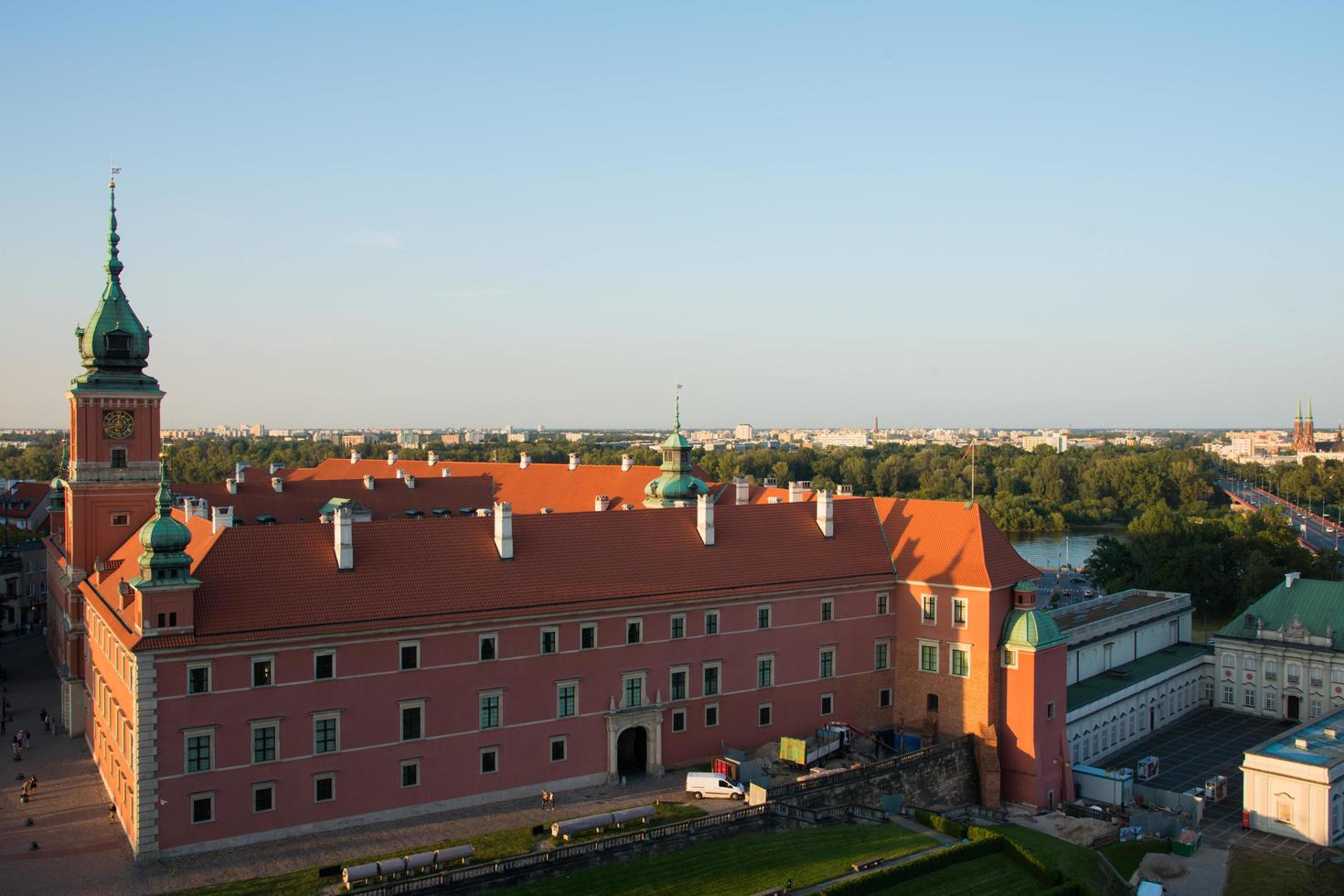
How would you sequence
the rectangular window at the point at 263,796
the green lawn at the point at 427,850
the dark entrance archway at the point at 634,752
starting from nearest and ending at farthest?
the green lawn at the point at 427,850 → the rectangular window at the point at 263,796 → the dark entrance archway at the point at 634,752

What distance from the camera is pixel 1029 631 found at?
45875 millimetres

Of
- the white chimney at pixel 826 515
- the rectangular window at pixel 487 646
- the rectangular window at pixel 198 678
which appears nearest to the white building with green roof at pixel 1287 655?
the white chimney at pixel 826 515

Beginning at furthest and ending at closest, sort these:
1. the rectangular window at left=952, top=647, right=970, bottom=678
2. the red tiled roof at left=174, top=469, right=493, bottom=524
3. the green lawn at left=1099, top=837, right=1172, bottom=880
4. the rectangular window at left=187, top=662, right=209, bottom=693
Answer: the red tiled roof at left=174, top=469, right=493, bottom=524 < the rectangular window at left=952, top=647, right=970, bottom=678 < the green lawn at left=1099, top=837, right=1172, bottom=880 < the rectangular window at left=187, top=662, right=209, bottom=693

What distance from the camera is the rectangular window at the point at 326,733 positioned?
3588cm

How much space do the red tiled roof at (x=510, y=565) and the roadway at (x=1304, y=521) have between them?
70.3 meters

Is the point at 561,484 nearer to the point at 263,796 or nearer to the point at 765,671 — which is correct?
the point at 765,671

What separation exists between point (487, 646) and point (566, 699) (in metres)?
3.79

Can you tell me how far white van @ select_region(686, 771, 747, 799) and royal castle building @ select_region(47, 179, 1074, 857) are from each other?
275cm

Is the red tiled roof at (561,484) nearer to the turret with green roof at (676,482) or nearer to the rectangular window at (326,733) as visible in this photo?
the turret with green roof at (676,482)

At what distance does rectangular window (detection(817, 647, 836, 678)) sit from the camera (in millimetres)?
47469

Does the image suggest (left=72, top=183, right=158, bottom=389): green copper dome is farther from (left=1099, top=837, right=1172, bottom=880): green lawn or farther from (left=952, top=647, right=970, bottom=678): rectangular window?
(left=1099, top=837, right=1172, bottom=880): green lawn

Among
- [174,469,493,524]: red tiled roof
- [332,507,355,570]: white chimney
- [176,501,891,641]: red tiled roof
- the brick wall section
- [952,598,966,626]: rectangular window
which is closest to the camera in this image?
[176,501,891,641]: red tiled roof

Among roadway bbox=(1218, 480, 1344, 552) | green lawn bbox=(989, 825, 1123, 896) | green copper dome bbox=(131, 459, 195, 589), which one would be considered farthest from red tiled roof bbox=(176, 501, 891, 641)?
roadway bbox=(1218, 480, 1344, 552)

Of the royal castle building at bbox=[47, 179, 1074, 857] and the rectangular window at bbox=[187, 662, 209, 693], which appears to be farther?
the royal castle building at bbox=[47, 179, 1074, 857]
